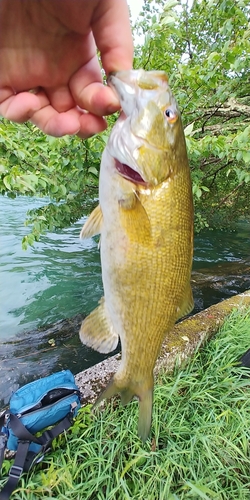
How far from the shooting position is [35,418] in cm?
274

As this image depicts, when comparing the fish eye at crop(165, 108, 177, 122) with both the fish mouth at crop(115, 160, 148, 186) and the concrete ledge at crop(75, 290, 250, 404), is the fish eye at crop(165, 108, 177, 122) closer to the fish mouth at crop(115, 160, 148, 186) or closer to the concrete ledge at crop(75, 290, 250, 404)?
the fish mouth at crop(115, 160, 148, 186)

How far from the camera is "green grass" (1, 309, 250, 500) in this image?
240cm

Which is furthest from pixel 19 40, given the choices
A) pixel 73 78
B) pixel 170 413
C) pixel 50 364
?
pixel 50 364

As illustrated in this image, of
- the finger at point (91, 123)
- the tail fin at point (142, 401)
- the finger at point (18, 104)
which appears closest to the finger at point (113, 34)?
the finger at point (91, 123)

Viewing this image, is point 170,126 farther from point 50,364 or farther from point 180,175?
point 50,364

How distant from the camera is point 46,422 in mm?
2781

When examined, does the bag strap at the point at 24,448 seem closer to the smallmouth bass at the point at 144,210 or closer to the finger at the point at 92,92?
the smallmouth bass at the point at 144,210

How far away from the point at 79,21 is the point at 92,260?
24.0ft

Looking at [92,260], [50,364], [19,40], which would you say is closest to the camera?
[19,40]

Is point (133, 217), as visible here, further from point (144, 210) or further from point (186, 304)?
point (186, 304)

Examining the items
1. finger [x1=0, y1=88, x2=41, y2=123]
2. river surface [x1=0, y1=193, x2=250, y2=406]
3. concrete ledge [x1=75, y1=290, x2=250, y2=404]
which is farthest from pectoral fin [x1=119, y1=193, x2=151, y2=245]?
river surface [x1=0, y1=193, x2=250, y2=406]

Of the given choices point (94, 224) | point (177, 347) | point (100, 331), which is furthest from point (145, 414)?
point (177, 347)

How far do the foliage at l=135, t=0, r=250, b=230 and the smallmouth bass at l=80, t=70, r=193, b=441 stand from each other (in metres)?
1.92

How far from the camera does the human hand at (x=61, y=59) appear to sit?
1.36 m
